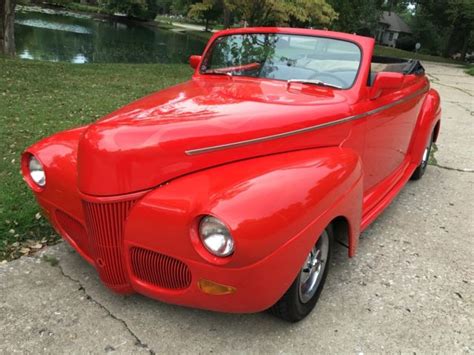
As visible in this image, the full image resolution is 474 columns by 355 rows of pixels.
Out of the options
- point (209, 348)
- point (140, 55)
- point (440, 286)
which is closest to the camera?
point (209, 348)

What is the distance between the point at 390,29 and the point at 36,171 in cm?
7174

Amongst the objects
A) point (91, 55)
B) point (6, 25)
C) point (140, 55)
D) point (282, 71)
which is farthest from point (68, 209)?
point (140, 55)

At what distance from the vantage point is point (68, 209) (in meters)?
2.60

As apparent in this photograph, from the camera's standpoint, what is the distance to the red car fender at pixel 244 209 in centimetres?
201

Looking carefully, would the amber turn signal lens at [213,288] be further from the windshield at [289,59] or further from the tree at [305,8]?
the tree at [305,8]

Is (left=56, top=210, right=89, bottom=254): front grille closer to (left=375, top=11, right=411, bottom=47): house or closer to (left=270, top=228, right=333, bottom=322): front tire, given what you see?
(left=270, top=228, right=333, bottom=322): front tire

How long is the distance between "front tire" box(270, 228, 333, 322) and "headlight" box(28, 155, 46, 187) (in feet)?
5.28

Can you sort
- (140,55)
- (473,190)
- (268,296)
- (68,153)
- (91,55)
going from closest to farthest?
(268,296) → (68,153) → (473,190) → (91,55) → (140,55)

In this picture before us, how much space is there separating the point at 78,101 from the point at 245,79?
4.99 meters

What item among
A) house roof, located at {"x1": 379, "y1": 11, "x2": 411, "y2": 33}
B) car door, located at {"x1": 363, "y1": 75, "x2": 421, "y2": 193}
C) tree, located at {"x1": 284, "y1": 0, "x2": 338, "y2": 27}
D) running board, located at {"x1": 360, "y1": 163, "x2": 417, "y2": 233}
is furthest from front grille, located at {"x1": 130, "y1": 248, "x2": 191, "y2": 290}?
house roof, located at {"x1": 379, "y1": 11, "x2": 411, "y2": 33}

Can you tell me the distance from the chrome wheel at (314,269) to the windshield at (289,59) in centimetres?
122

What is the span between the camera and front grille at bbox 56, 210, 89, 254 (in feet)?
8.57

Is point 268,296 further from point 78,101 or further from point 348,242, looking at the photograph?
point 78,101

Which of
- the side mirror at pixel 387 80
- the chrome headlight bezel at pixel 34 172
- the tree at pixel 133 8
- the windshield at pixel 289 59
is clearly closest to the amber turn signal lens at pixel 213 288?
the chrome headlight bezel at pixel 34 172
